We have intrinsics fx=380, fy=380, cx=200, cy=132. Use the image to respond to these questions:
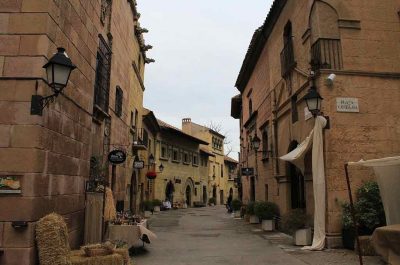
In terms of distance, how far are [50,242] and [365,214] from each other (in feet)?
22.9

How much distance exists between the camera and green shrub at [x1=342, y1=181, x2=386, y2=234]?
8922mm

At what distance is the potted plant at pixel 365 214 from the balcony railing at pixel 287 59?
4936 millimetres

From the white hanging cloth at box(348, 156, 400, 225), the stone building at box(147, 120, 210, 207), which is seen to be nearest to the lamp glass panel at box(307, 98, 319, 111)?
the white hanging cloth at box(348, 156, 400, 225)

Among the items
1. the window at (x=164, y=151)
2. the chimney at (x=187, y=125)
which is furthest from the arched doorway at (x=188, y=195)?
the chimney at (x=187, y=125)

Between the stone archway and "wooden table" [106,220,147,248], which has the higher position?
the stone archway

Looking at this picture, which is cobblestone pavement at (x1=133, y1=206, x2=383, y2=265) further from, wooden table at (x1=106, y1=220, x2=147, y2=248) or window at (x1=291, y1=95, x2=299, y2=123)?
window at (x1=291, y1=95, x2=299, y2=123)

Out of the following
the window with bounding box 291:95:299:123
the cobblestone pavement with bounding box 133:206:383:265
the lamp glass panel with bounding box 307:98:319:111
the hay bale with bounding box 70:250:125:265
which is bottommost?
the cobblestone pavement with bounding box 133:206:383:265

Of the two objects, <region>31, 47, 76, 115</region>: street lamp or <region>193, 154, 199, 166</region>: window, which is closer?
<region>31, 47, 76, 115</region>: street lamp

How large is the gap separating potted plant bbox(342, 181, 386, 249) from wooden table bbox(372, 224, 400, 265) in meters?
2.24

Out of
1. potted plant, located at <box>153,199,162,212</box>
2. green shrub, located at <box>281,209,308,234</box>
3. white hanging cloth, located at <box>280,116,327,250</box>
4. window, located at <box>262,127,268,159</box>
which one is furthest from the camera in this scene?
potted plant, located at <box>153,199,162,212</box>

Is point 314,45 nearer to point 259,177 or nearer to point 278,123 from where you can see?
Result: point 278,123

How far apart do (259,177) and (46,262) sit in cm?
1416

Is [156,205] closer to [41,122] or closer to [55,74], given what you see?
[41,122]

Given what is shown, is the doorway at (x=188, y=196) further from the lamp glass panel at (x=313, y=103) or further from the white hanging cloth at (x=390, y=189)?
the white hanging cloth at (x=390, y=189)
